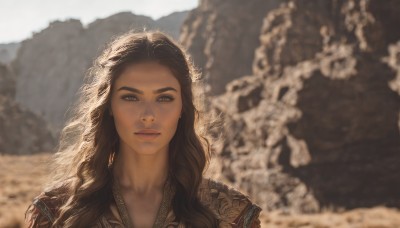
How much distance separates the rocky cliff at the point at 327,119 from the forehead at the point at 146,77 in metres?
12.7

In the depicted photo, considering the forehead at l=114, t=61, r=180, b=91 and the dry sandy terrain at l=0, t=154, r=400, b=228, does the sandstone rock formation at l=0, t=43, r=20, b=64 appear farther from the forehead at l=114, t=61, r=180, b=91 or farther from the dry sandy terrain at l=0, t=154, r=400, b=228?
the forehead at l=114, t=61, r=180, b=91

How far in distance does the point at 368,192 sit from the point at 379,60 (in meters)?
4.39

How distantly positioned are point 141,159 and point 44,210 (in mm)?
610

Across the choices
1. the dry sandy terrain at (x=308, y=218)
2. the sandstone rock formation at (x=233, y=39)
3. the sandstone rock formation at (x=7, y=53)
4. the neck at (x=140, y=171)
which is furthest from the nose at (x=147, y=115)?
the sandstone rock formation at (x=7, y=53)

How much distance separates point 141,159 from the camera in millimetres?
2902

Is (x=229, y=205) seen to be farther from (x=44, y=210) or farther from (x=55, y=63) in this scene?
(x=55, y=63)

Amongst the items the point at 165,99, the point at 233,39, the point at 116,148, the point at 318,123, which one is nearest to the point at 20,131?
the point at 233,39

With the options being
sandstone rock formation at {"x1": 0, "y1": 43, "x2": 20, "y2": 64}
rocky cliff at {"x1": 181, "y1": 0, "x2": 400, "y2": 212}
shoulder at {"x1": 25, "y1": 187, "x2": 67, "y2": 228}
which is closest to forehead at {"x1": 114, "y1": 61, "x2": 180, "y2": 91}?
shoulder at {"x1": 25, "y1": 187, "x2": 67, "y2": 228}

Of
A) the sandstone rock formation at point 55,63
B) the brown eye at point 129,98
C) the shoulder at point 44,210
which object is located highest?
the sandstone rock formation at point 55,63

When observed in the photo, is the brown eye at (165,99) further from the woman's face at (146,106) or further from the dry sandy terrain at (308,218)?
the dry sandy terrain at (308,218)

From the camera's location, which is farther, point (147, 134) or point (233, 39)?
point (233, 39)

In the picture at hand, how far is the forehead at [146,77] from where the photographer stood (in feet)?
9.15

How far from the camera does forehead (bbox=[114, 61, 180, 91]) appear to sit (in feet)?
9.15

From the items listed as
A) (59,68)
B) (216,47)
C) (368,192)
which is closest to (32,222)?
(368,192)
